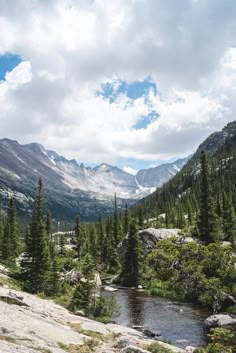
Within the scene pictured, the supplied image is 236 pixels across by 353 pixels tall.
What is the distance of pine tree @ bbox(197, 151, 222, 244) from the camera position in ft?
268

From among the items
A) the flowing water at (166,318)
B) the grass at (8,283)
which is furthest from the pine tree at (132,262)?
the grass at (8,283)

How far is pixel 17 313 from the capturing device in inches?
1021

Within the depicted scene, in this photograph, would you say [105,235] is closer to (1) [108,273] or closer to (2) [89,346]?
(1) [108,273]

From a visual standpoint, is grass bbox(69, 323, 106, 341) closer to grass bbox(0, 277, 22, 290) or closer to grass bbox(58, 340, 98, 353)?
grass bbox(58, 340, 98, 353)

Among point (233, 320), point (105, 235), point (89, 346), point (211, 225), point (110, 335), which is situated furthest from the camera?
point (105, 235)

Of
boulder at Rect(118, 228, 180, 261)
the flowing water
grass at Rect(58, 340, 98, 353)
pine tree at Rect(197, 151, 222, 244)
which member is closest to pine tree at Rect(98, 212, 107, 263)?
boulder at Rect(118, 228, 180, 261)

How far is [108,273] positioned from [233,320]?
6570 centimetres

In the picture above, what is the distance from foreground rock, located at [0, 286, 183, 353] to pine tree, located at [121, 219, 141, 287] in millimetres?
44565

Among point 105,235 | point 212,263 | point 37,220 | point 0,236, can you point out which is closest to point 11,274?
point 37,220

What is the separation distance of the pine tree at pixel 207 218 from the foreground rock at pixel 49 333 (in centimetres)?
5294

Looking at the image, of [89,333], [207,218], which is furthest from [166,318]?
[207,218]

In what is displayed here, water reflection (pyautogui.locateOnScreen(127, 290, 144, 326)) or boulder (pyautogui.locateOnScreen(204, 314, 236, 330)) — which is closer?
boulder (pyautogui.locateOnScreen(204, 314, 236, 330))

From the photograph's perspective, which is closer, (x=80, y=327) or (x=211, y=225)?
(x=80, y=327)

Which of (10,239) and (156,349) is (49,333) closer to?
(156,349)
